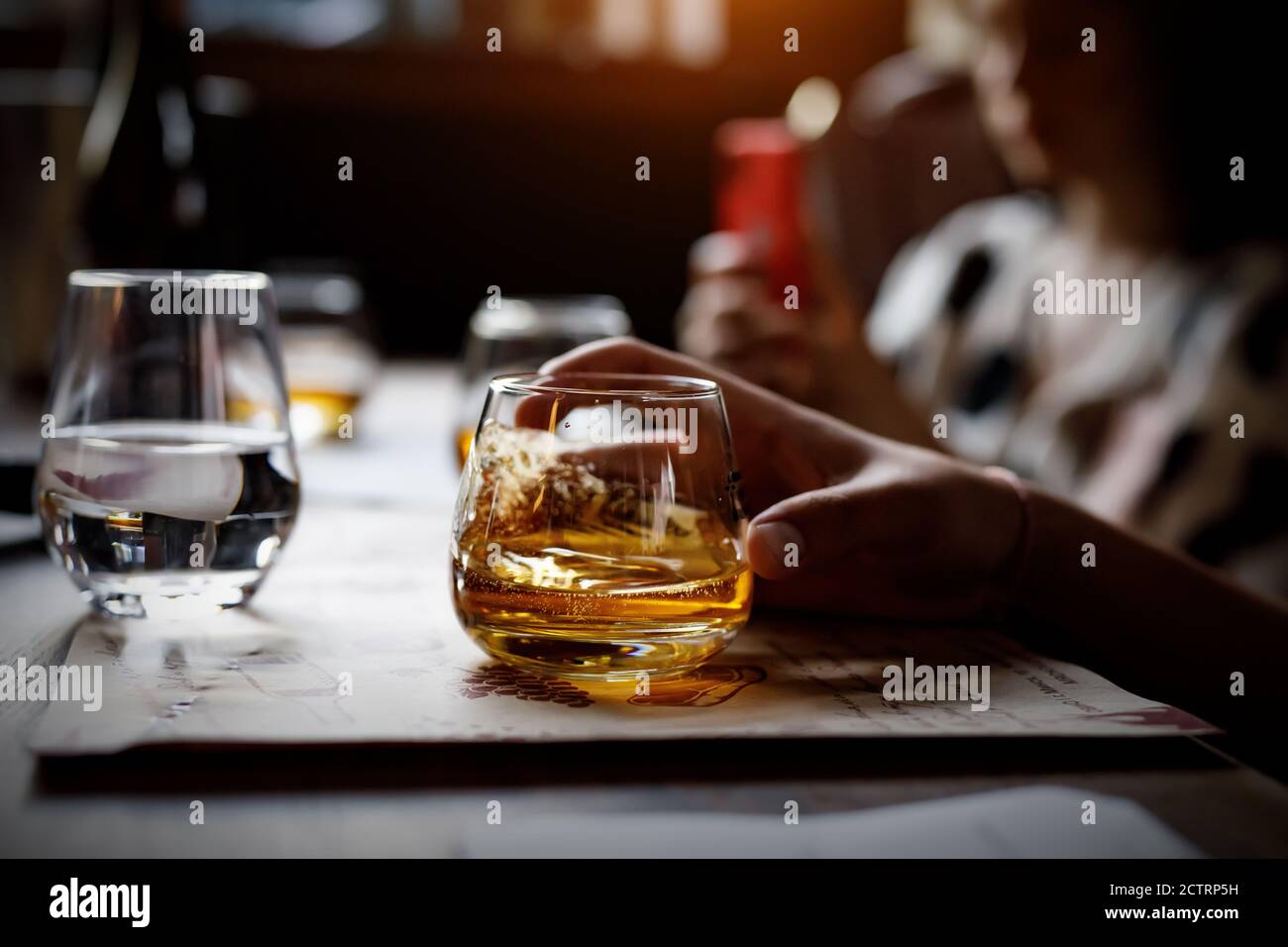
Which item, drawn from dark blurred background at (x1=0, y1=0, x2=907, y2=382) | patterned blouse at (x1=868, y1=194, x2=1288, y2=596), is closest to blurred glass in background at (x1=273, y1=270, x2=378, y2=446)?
patterned blouse at (x1=868, y1=194, x2=1288, y2=596)

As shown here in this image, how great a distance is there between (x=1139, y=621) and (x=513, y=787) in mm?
357

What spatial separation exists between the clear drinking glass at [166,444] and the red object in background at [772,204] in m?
0.80

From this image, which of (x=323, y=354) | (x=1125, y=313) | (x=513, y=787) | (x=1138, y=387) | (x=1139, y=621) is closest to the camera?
(x=513, y=787)

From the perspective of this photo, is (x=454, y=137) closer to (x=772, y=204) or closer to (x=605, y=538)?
(x=772, y=204)

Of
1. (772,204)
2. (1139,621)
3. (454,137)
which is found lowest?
(1139,621)

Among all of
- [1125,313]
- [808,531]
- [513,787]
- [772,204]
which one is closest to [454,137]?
[772,204]

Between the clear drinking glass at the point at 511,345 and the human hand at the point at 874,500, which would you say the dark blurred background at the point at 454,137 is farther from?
the human hand at the point at 874,500

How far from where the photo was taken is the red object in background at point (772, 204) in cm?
131

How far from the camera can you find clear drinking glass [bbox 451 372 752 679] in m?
0.46

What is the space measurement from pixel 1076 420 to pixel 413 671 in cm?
109

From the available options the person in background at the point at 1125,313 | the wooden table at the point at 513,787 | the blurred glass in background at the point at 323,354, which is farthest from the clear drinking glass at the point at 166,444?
the person in background at the point at 1125,313

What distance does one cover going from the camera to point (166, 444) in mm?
565

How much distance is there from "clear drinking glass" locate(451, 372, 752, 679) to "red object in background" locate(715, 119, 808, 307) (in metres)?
0.88
